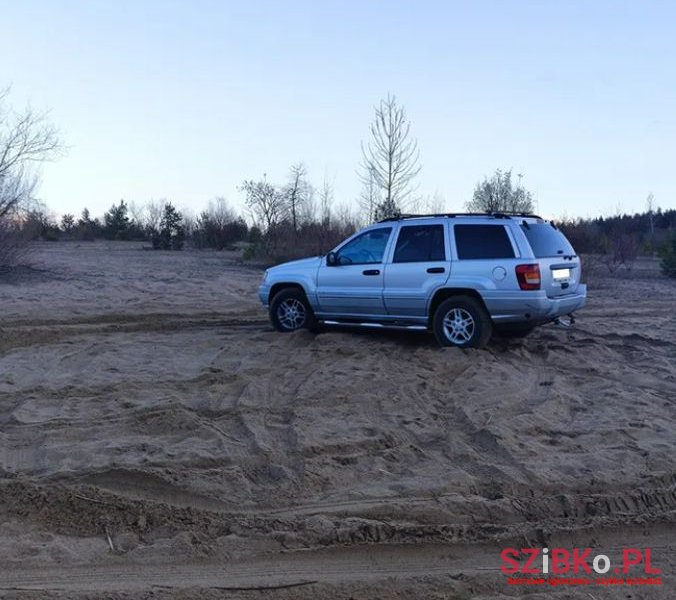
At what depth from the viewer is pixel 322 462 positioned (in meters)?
6.21

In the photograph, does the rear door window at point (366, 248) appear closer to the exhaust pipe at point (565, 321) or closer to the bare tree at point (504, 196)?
the exhaust pipe at point (565, 321)

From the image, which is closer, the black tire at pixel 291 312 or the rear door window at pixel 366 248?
the rear door window at pixel 366 248

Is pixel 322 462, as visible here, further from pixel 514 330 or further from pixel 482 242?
pixel 514 330

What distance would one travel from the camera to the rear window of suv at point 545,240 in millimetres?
10305

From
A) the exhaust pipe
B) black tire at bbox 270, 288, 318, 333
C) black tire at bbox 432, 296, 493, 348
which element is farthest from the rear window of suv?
black tire at bbox 270, 288, 318, 333

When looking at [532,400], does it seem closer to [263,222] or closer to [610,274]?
[610,274]

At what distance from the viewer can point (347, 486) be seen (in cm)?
580

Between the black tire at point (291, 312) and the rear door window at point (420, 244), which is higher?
the rear door window at point (420, 244)

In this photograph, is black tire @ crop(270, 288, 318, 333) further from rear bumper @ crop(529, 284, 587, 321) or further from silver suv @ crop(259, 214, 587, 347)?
rear bumper @ crop(529, 284, 587, 321)

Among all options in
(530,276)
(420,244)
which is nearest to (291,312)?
(420,244)

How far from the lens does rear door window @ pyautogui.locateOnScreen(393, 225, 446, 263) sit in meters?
10.7

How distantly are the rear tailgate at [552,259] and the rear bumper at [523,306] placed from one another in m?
0.13

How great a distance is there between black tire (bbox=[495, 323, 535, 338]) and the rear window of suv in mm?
937

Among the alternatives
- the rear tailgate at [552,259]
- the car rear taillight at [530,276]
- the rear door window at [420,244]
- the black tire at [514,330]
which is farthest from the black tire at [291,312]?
the rear tailgate at [552,259]
